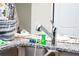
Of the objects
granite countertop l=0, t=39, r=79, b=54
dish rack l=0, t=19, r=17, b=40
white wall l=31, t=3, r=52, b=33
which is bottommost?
granite countertop l=0, t=39, r=79, b=54

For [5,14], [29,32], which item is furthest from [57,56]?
[5,14]

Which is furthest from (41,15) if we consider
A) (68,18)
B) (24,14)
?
(68,18)

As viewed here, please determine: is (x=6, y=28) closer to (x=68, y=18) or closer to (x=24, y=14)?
(x=24, y=14)

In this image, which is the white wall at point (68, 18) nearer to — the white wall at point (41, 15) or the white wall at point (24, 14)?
the white wall at point (41, 15)

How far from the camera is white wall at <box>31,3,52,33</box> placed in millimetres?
1535

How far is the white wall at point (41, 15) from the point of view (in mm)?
1535

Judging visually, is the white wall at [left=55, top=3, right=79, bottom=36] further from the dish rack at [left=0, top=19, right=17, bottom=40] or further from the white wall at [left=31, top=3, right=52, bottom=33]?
the dish rack at [left=0, top=19, right=17, bottom=40]

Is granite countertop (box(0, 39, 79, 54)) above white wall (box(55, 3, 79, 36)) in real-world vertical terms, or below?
below

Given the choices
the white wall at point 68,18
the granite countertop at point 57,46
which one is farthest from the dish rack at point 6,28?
the white wall at point 68,18

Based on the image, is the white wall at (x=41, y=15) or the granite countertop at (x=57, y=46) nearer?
the granite countertop at (x=57, y=46)

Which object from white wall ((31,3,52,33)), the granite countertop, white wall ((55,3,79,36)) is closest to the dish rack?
the granite countertop

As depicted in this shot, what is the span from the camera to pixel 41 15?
5.08 feet

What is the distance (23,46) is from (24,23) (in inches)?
8.0

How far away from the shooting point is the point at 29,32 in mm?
1604
